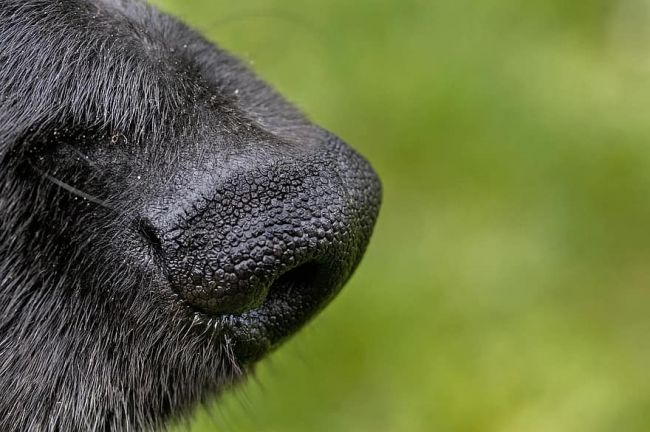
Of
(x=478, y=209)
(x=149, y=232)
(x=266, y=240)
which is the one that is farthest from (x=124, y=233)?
(x=478, y=209)

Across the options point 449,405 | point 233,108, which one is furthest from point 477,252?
Result: point 233,108

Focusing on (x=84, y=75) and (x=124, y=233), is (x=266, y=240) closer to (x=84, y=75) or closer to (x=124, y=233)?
(x=124, y=233)

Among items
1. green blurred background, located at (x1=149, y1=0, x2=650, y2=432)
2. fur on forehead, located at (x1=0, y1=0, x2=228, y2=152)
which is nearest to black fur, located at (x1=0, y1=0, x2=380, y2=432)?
fur on forehead, located at (x1=0, y1=0, x2=228, y2=152)

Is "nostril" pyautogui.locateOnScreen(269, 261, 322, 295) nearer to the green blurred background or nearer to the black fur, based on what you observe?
the black fur

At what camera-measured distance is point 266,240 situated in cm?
160

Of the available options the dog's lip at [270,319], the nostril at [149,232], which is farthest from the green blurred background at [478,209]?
the nostril at [149,232]

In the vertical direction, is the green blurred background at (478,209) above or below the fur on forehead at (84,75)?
above

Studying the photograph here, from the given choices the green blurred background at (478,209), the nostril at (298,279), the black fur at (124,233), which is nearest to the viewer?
the black fur at (124,233)

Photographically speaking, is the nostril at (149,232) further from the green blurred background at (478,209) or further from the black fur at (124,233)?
the green blurred background at (478,209)

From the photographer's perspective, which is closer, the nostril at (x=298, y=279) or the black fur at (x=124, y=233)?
the black fur at (x=124, y=233)

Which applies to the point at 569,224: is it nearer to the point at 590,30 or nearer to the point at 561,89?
the point at 561,89

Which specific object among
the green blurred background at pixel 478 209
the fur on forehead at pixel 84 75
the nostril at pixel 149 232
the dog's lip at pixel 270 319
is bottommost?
the dog's lip at pixel 270 319

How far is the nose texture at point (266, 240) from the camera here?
5.19ft

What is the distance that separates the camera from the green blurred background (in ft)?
12.9
